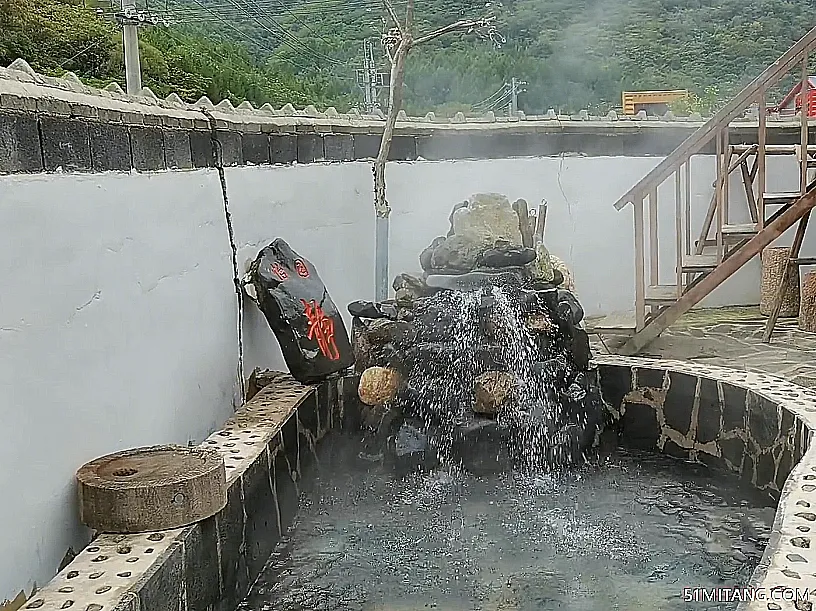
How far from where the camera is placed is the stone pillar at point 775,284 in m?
7.98

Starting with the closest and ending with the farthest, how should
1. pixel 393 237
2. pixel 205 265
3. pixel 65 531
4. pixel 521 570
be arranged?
pixel 65 531 < pixel 521 570 < pixel 205 265 < pixel 393 237

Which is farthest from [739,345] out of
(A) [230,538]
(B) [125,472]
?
(B) [125,472]

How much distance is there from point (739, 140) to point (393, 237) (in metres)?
3.42

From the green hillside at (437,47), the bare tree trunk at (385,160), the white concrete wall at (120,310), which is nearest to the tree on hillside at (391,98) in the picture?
the bare tree trunk at (385,160)

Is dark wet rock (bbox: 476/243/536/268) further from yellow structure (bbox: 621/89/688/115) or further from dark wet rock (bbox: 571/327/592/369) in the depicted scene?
yellow structure (bbox: 621/89/688/115)

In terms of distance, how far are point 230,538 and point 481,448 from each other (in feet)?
6.72

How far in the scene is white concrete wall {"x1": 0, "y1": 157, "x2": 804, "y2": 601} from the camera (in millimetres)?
2730

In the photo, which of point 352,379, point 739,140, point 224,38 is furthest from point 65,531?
point 739,140

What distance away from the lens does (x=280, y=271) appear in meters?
5.21

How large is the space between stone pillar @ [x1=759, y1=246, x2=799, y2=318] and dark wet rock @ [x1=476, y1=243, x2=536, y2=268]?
2.71 metres

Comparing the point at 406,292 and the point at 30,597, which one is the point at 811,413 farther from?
the point at 30,597

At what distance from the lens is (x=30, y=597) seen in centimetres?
272

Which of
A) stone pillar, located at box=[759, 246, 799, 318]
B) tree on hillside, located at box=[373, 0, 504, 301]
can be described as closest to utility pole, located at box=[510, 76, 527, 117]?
tree on hillside, located at box=[373, 0, 504, 301]

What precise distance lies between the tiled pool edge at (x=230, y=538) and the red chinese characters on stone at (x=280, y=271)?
2.01 ft
